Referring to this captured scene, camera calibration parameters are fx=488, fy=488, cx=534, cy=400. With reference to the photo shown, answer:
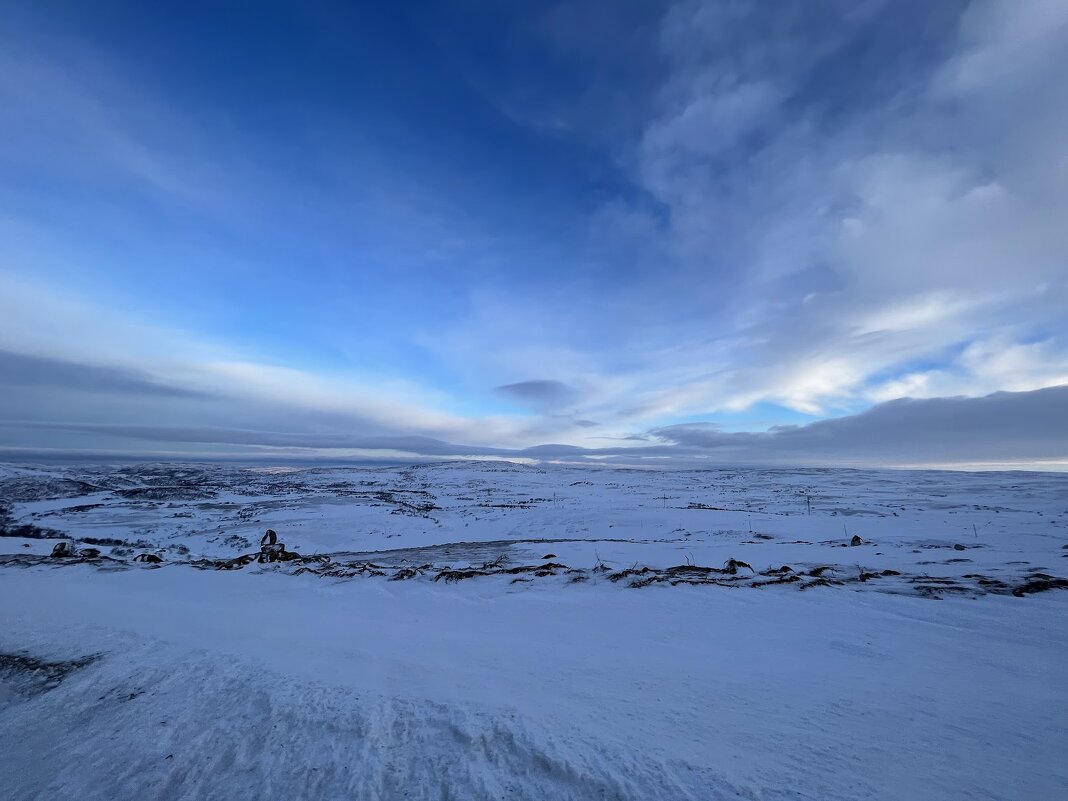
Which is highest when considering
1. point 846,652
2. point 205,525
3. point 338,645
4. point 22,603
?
point 846,652

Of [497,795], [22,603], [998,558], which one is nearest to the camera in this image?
[497,795]

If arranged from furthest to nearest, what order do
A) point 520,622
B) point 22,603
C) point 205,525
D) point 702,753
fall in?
point 205,525, point 22,603, point 520,622, point 702,753

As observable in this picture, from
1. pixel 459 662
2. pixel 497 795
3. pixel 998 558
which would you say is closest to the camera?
pixel 497 795

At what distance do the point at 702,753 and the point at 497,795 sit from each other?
0.96 meters

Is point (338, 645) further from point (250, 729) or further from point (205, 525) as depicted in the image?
point (205, 525)

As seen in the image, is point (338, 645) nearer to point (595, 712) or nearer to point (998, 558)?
point (595, 712)

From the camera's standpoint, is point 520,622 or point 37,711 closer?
point 37,711

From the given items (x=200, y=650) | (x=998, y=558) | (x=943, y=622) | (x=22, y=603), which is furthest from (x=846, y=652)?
(x=22, y=603)

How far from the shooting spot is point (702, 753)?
2.28m

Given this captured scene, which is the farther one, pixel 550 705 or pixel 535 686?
pixel 535 686

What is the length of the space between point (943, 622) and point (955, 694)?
2.10 metres

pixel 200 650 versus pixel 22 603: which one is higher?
pixel 200 650

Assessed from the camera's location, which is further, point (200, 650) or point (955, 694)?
point (200, 650)

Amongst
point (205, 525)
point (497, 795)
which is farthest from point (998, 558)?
point (205, 525)
